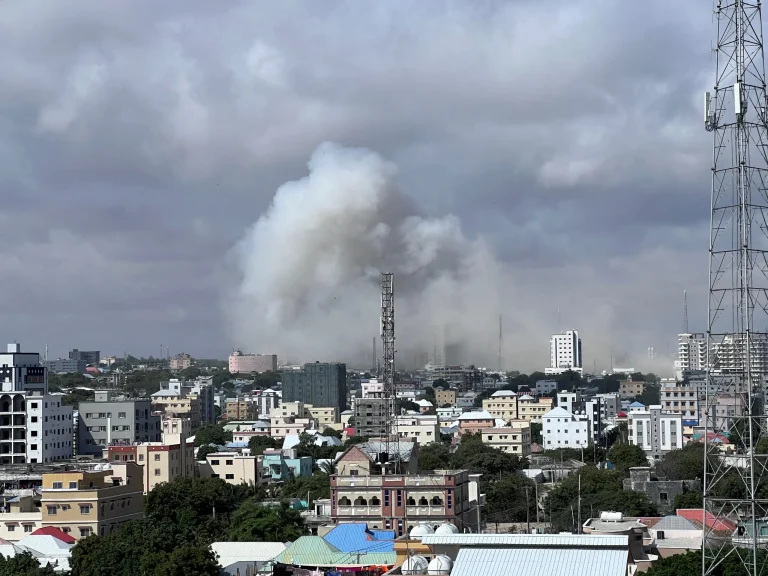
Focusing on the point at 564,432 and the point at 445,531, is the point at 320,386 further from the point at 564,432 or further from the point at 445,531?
the point at 445,531

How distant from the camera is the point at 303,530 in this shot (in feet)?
101

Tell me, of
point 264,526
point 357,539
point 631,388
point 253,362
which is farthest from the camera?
point 253,362

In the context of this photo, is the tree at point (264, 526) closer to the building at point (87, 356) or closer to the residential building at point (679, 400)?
the residential building at point (679, 400)

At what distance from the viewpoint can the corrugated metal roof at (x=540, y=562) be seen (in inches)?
742

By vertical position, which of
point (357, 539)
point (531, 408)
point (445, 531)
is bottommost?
point (357, 539)

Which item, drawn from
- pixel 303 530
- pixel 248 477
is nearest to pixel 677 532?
pixel 303 530

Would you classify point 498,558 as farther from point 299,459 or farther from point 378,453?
point 299,459

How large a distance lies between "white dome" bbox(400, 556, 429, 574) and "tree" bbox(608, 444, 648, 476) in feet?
101

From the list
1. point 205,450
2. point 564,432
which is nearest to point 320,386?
point 564,432

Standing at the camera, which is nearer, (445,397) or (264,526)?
(264,526)

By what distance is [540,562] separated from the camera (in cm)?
1914

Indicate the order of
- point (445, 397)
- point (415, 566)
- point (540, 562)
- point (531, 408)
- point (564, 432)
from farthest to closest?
point (445, 397) → point (531, 408) → point (564, 432) → point (415, 566) → point (540, 562)

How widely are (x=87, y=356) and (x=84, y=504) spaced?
139857 mm

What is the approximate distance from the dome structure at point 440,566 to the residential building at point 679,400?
45132 mm
